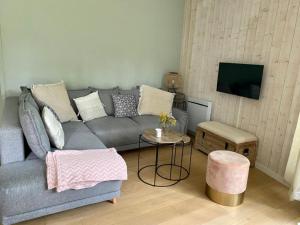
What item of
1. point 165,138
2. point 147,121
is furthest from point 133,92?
point 165,138

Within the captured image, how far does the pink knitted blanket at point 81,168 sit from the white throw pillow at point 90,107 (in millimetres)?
1228

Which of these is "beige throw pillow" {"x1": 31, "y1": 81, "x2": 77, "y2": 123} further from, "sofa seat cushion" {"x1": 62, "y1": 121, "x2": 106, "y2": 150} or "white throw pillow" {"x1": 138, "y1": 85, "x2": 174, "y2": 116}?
"white throw pillow" {"x1": 138, "y1": 85, "x2": 174, "y2": 116}

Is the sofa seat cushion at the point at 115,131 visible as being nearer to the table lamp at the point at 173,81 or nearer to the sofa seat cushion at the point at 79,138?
the sofa seat cushion at the point at 79,138

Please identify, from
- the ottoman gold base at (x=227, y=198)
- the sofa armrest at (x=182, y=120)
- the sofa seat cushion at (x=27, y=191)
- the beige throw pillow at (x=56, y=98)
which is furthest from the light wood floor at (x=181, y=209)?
the beige throw pillow at (x=56, y=98)

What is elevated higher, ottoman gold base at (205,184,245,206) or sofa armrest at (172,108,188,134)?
sofa armrest at (172,108,188,134)

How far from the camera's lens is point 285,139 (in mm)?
2760

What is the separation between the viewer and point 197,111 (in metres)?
4.03

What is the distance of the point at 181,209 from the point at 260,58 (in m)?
2.15

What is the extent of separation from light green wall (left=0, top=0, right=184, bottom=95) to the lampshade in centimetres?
21

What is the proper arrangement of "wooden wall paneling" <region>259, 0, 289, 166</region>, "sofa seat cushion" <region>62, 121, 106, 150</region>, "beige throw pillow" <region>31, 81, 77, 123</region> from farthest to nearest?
"beige throw pillow" <region>31, 81, 77, 123</region> < "wooden wall paneling" <region>259, 0, 289, 166</region> < "sofa seat cushion" <region>62, 121, 106, 150</region>

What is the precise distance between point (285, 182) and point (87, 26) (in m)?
3.44

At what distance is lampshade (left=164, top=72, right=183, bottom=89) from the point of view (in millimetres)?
4215

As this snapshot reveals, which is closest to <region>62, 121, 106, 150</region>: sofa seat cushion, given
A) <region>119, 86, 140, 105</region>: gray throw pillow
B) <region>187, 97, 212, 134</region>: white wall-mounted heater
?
<region>119, 86, 140, 105</region>: gray throw pillow

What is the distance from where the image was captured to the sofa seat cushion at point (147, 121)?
10.9ft
